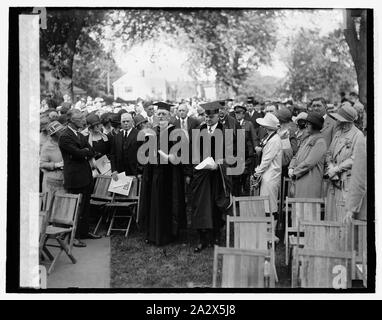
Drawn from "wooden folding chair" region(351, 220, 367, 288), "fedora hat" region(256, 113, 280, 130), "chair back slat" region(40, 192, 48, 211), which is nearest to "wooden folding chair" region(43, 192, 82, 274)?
"chair back slat" region(40, 192, 48, 211)

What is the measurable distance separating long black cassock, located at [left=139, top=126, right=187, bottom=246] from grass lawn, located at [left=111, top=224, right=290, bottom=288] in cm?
19

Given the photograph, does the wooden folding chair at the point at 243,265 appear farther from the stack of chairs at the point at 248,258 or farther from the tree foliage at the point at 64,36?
the tree foliage at the point at 64,36

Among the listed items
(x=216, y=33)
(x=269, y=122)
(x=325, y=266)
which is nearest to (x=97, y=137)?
(x=269, y=122)

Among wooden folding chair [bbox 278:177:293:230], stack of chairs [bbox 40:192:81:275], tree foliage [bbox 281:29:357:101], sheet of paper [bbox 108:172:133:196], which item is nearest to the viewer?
stack of chairs [bbox 40:192:81:275]

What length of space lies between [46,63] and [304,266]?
13.6 feet

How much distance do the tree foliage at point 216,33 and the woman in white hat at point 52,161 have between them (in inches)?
66.7

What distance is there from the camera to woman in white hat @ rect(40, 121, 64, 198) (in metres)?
6.61

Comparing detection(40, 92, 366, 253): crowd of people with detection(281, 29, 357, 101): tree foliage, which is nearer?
detection(40, 92, 366, 253): crowd of people

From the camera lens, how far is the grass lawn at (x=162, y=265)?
5.47 meters

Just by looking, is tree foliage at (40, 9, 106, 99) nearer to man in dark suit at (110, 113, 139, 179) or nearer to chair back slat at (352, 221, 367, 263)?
man in dark suit at (110, 113, 139, 179)

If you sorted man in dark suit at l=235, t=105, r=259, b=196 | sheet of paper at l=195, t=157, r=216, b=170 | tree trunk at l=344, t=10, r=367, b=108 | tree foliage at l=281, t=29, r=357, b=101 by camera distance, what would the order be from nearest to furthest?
tree trunk at l=344, t=10, r=367, b=108 → sheet of paper at l=195, t=157, r=216, b=170 → man in dark suit at l=235, t=105, r=259, b=196 → tree foliage at l=281, t=29, r=357, b=101

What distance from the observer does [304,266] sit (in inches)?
167
